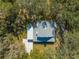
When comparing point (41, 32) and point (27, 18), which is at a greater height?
point (27, 18)

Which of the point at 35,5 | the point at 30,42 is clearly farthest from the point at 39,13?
the point at 30,42

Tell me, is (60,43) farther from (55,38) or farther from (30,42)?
(30,42)

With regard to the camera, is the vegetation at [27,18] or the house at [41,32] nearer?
the vegetation at [27,18]

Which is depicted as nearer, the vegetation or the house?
the vegetation

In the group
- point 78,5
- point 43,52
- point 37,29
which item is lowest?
point 43,52
